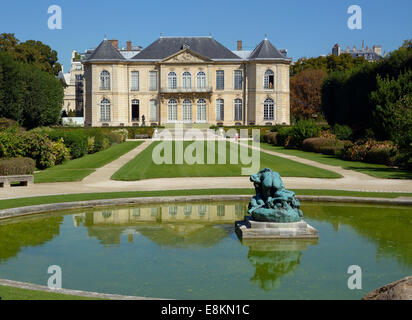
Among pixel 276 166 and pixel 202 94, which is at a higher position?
pixel 202 94

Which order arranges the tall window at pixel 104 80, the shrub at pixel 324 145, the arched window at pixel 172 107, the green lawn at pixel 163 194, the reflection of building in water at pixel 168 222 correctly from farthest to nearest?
the arched window at pixel 172 107, the tall window at pixel 104 80, the shrub at pixel 324 145, the green lawn at pixel 163 194, the reflection of building in water at pixel 168 222

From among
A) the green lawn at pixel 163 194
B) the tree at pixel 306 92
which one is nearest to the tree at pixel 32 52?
the tree at pixel 306 92

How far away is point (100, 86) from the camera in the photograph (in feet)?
203

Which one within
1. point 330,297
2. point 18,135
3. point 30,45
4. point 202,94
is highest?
point 30,45

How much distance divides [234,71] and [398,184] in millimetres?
48190

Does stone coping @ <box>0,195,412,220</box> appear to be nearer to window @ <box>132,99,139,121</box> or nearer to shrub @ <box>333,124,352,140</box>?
shrub @ <box>333,124,352,140</box>

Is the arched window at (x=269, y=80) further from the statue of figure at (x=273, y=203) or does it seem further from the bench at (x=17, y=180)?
the statue of figure at (x=273, y=203)

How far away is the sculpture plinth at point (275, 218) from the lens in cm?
906

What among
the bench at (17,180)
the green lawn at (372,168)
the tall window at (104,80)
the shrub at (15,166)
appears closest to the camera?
the bench at (17,180)

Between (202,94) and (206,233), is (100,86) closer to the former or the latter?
(202,94)

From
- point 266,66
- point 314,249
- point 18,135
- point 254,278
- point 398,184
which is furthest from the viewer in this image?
point 266,66

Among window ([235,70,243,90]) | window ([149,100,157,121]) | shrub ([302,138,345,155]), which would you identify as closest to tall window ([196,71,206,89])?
window ([235,70,243,90])

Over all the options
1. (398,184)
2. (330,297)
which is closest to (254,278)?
(330,297)

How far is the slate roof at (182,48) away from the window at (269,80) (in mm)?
4165
